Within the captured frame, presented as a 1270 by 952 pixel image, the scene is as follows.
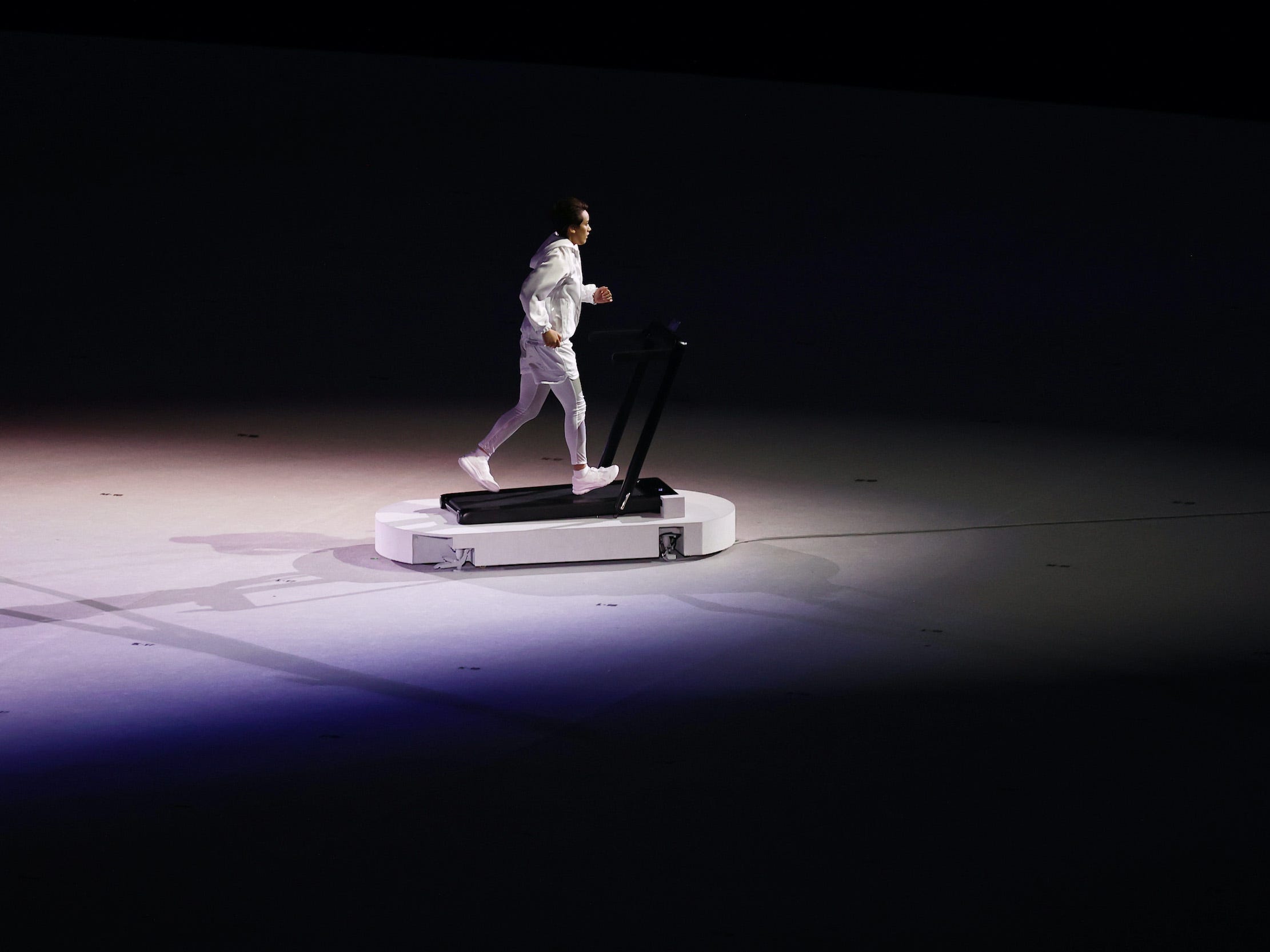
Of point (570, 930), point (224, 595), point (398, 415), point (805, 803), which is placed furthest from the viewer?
point (398, 415)

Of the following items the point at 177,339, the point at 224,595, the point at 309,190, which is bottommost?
the point at 224,595

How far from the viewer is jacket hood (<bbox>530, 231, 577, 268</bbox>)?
21.9ft

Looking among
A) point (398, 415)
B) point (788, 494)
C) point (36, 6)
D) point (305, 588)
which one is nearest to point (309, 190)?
point (36, 6)

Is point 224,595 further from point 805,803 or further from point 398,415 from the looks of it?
point 398,415

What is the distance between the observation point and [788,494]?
26.1ft

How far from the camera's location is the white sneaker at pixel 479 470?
6.91 m

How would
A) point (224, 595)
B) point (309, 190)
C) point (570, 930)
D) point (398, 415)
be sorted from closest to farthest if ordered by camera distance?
point (570, 930) → point (224, 595) → point (398, 415) → point (309, 190)

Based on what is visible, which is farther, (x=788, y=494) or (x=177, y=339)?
(x=177, y=339)

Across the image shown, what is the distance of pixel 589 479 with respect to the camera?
22.6 feet

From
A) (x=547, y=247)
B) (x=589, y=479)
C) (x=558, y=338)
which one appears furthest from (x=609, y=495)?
(x=547, y=247)

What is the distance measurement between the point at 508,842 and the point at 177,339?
8.39m

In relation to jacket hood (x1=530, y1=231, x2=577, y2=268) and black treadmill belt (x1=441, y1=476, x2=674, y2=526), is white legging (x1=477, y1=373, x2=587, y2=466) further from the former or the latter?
jacket hood (x1=530, y1=231, x2=577, y2=268)

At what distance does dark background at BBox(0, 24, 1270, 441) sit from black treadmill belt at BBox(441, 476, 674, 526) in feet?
11.5

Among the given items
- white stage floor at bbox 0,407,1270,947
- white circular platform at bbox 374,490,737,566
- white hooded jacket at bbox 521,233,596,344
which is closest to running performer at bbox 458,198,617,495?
A: white hooded jacket at bbox 521,233,596,344
